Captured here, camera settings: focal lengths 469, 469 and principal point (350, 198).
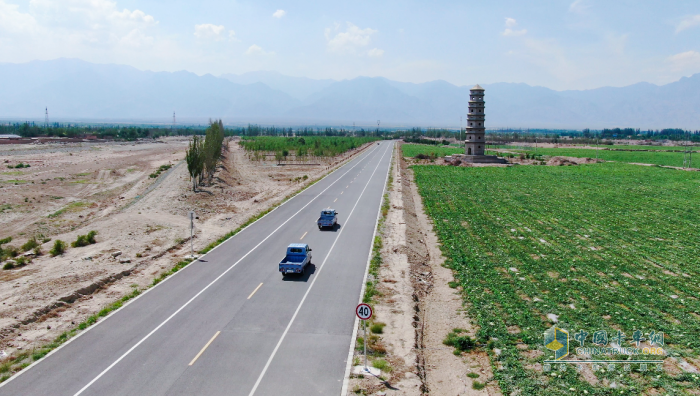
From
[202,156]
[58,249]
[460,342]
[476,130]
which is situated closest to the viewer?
[460,342]

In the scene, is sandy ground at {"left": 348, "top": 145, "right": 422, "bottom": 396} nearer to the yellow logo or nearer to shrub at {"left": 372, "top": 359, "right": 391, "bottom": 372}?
shrub at {"left": 372, "top": 359, "right": 391, "bottom": 372}

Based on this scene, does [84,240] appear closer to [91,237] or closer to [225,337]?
[91,237]

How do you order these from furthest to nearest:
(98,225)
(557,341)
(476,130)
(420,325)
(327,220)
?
(476,130)
(98,225)
(327,220)
(420,325)
(557,341)

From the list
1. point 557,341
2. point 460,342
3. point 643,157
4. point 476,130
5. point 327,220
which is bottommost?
point 460,342

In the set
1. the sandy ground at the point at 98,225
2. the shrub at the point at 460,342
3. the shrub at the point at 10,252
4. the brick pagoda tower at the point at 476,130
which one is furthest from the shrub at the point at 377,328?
the brick pagoda tower at the point at 476,130

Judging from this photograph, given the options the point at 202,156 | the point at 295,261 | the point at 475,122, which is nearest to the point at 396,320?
the point at 295,261

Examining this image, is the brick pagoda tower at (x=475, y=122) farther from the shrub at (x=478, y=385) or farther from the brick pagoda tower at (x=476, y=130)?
the shrub at (x=478, y=385)

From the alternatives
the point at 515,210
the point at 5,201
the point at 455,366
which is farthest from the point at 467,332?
the point at 5,201

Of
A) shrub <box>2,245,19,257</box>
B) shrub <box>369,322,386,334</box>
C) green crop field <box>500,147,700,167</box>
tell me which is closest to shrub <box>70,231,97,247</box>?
shrub <box>2,245,19,257</box>
